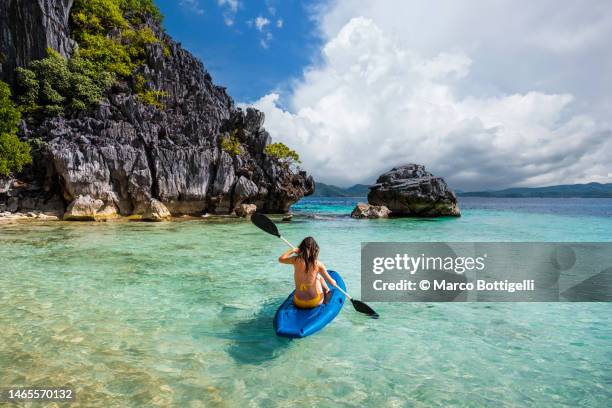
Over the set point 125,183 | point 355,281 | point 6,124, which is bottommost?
point 355,281

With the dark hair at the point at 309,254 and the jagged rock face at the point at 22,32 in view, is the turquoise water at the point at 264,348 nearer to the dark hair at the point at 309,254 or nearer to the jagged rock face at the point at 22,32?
the dark hair at the point at 309,254

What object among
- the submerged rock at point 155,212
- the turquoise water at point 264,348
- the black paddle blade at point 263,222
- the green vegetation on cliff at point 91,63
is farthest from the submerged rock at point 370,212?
the black paddle blade at point 263,222

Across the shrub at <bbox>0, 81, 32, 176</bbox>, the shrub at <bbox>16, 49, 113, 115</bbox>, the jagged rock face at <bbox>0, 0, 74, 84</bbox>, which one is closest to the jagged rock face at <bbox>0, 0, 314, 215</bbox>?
the jagged rock face at <bbox>0, 0, 74, 84</bbox>

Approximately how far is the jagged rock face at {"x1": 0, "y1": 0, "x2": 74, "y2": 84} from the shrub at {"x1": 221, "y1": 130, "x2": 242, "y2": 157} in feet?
61.2

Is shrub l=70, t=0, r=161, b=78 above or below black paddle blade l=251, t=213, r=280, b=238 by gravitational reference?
above

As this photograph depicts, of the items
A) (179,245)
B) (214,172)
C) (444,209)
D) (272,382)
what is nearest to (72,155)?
(214,172)

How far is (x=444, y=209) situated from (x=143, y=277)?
37126 millimetres

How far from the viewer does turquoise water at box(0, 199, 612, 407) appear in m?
4.13

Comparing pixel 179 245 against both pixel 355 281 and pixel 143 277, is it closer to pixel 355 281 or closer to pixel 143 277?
pixel 143 277

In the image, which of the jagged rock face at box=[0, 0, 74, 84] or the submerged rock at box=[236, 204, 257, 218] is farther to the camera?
the submerged rock at box=[236, 204, 257, 218]

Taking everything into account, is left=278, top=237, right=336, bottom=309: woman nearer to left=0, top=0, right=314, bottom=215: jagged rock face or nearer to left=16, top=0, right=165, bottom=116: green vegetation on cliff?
left=0, top=0, right=314, bottom=215: jagged rock face

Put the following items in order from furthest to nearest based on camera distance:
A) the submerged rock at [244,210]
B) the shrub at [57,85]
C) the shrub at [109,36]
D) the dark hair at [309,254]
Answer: the submerged rock at [244,210]
the shrub at [109,36]
the shrub at [57,85]
the dark hair at [309,254]

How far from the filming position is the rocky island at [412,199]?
38250mm

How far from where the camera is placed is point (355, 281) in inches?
399
